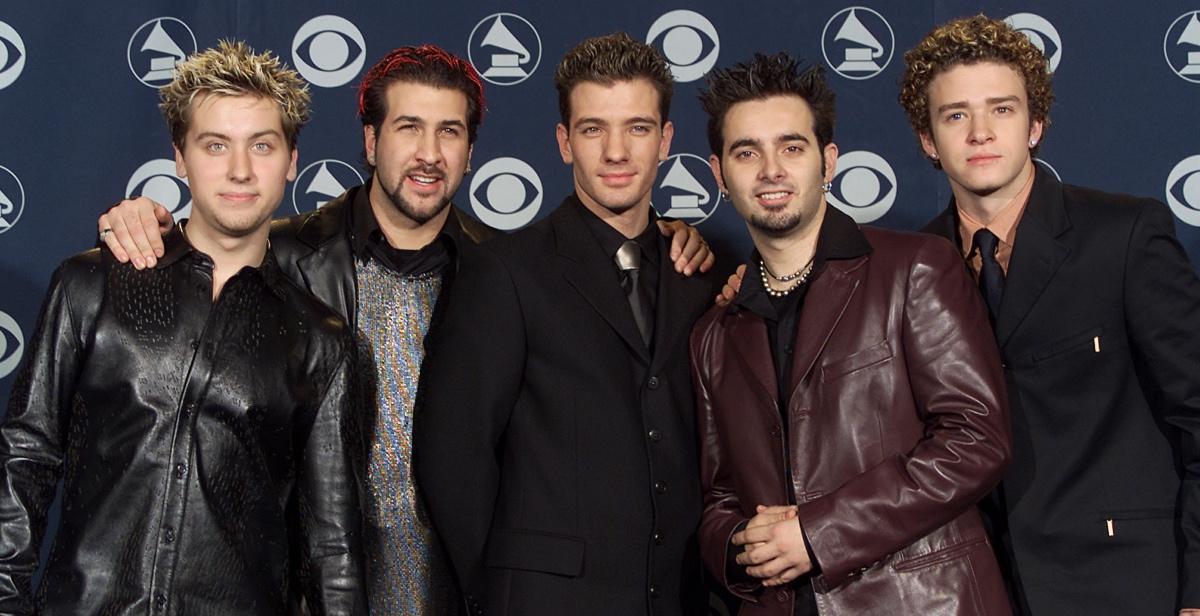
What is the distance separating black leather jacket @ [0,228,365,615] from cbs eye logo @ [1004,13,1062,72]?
254cm

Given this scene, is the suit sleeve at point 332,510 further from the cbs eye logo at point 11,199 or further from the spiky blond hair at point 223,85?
the cbs eye logo at point 11,199

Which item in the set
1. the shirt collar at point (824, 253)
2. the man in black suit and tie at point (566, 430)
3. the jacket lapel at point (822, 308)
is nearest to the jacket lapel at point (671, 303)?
the man in black suit and tie at point (566, 430)

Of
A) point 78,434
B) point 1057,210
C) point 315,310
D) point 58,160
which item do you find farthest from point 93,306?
point 1057,210

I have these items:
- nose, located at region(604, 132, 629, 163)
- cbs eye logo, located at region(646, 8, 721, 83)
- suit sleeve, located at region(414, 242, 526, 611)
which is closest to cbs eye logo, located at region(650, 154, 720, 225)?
cbs eye logo, located at region(646, 8, 721, 83)

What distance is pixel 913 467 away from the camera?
280 cm

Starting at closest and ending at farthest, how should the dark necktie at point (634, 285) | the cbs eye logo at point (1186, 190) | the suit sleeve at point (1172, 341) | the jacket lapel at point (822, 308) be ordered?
the jacket lapel at point (822, 308)
the suit sleeve at point (1172, 341)
the dark necktie at point (634, 285)
the cbs eye logo at point (1186, 190)

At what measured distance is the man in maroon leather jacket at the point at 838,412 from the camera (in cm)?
280

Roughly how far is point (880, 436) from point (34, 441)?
5.83 feet

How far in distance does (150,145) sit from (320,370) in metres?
1.72

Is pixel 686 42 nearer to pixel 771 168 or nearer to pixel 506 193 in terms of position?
pixel 506 193

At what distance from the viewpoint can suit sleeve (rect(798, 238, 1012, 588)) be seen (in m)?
2.78

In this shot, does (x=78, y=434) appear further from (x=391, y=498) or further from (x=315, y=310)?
(x=391, y=498)

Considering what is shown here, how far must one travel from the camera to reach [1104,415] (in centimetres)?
313

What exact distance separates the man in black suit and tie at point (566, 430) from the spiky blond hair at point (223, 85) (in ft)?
1.97
